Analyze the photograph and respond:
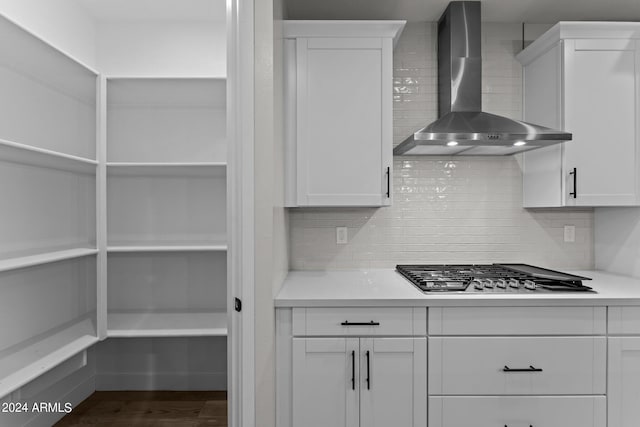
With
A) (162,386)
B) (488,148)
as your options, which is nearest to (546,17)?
(488,148)

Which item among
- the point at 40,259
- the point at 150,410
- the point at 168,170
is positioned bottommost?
the point at 150,410

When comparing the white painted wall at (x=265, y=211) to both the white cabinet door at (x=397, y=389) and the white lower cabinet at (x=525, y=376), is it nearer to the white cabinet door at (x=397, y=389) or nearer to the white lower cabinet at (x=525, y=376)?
the white cabinet door at (x=397, y=389)

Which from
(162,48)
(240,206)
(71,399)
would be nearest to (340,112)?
(240,206)

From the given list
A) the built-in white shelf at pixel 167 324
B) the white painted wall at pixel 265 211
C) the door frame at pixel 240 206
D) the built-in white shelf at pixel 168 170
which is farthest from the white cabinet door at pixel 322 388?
the built-in white shelf at pixel 168 170

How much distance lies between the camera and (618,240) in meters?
2.44

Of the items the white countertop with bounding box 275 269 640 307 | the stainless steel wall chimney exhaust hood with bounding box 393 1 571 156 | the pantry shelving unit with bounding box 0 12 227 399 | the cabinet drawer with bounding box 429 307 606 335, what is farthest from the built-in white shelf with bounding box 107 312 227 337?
the stainless steel wall chimney exhaust hood with bounding box 393 1 571 156

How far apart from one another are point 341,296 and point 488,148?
1.24 m

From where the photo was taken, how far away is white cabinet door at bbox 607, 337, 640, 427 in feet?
5.95

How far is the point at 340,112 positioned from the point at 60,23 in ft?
5.87

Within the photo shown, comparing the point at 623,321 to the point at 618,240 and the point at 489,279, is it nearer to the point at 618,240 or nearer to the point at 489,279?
the point at 489,279

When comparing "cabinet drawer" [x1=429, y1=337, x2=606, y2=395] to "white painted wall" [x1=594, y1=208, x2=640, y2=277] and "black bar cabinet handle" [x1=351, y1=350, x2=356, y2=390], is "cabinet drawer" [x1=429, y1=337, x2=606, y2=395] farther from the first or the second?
"white painted wall" [x1=594, y1=208, x2=640, y2=277]

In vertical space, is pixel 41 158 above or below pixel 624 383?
above

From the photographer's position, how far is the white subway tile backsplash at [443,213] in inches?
103

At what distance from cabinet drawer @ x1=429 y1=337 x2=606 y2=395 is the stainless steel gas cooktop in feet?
0.78
